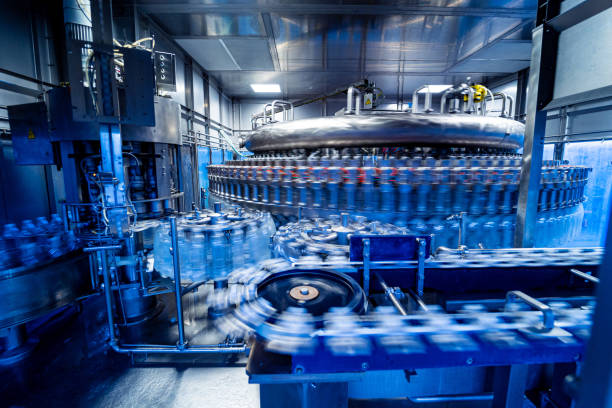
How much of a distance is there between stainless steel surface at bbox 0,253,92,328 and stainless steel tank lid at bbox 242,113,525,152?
190 centimetres

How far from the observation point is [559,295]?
98 centimetres

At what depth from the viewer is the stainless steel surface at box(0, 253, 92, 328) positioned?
1.40 metres

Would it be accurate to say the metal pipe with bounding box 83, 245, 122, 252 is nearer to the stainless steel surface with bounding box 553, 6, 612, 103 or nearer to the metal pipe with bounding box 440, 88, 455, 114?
the stainless steel surface with bounding box 553, 6, 612, 103

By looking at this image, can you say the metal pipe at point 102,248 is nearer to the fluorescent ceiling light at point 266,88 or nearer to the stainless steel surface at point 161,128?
the stainless steel surface at point 161,128

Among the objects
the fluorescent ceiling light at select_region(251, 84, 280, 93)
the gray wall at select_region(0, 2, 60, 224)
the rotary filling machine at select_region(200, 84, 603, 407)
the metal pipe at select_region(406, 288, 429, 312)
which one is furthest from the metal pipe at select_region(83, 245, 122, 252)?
the fluorescent ceiling light at select_region(251, 84, 280, 93)

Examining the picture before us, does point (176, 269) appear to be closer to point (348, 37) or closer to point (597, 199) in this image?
point (348, 37)

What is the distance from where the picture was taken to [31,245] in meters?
1.58

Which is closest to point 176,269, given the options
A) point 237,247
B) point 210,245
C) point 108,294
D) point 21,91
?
point 210,245

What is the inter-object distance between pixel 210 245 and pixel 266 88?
647 cm

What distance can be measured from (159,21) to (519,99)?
7483mm

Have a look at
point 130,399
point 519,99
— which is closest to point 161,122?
point 130,399

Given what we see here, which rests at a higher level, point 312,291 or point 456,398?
point 312,291

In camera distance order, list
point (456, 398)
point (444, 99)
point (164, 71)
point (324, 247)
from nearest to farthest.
A: point (456, 398), point (324, 247), point (164, 71), point (444, 99)

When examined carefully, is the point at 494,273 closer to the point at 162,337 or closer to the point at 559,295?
the point at 559,295
